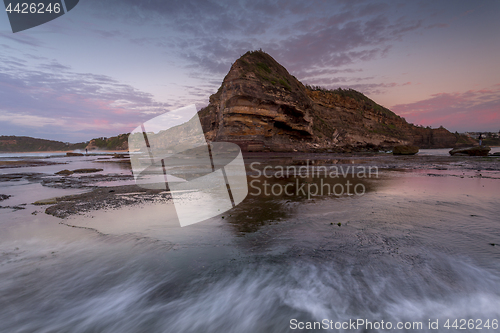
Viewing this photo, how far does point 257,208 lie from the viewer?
5008 mm

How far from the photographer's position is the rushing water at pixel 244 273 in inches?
76.7

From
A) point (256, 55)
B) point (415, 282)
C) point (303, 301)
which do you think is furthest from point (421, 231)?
point (256, 55)

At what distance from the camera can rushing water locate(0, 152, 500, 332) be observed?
6.39 feet

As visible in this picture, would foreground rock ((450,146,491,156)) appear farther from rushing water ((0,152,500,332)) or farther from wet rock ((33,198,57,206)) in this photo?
wet rock ((33,198,57,206))

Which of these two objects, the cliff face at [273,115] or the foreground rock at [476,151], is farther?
the cliff face at [273,115]

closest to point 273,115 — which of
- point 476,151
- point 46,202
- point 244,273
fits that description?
point 476,151

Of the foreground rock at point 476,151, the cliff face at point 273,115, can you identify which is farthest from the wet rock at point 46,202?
the foreground rock at point 476,151

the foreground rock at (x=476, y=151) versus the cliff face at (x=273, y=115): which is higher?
the cliff face at (x=273, y=115)

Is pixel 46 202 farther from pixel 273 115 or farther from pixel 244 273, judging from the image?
pixel 273 115

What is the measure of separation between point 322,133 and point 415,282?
43.7 meters

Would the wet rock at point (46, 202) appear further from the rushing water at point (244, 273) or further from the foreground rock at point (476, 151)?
the foreground rock at point (476, 151)

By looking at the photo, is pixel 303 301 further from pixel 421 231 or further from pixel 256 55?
pixel 256 55

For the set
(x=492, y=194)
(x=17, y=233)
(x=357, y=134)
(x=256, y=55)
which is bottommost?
(x=492, y=194)

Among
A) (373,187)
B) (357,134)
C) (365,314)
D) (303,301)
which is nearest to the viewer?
(365,314)
